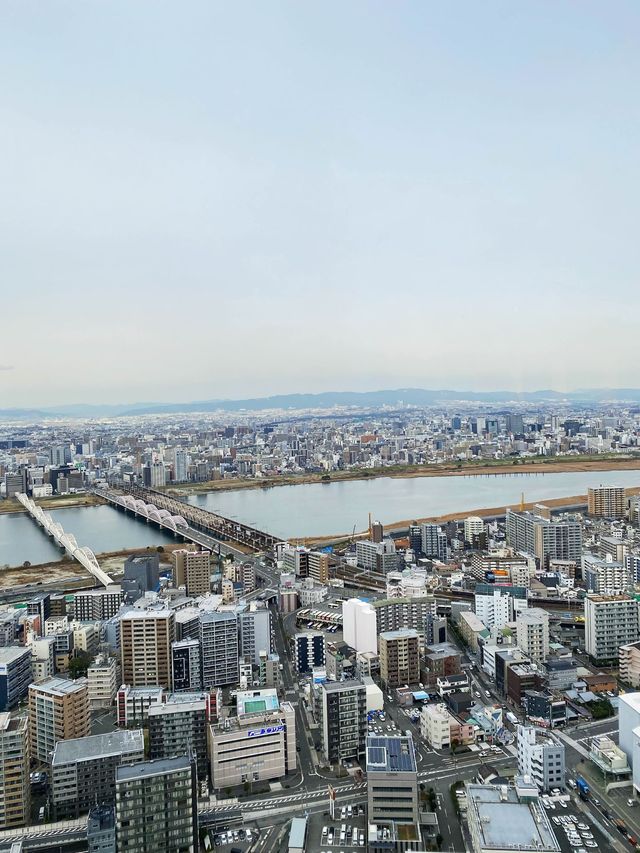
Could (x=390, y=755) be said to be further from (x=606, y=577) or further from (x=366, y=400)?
(x=366, y=400)

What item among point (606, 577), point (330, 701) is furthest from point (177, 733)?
point (606, 577)

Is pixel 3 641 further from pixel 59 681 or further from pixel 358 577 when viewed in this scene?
pixel 358 577

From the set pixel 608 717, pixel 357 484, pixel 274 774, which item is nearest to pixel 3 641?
pixel 274 774

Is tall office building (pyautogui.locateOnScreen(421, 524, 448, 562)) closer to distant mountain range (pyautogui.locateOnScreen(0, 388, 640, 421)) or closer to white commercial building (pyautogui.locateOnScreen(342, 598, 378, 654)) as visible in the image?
white commercial building (pyautogui.locateOnScreen(342, 598, 378, 654))

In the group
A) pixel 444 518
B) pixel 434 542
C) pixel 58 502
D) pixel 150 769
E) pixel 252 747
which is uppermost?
pixel 150 769

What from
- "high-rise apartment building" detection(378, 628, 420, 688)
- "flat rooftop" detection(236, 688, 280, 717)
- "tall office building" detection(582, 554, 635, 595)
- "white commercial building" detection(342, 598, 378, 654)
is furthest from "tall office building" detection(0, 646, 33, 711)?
"tall office building" detection(582, 554, 635, 595)

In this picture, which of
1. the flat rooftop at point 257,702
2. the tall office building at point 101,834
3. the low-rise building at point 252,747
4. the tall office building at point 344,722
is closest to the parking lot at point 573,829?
the tall office building at point 344,722

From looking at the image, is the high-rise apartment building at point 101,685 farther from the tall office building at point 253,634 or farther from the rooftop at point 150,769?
the rooftop at point 150,769
